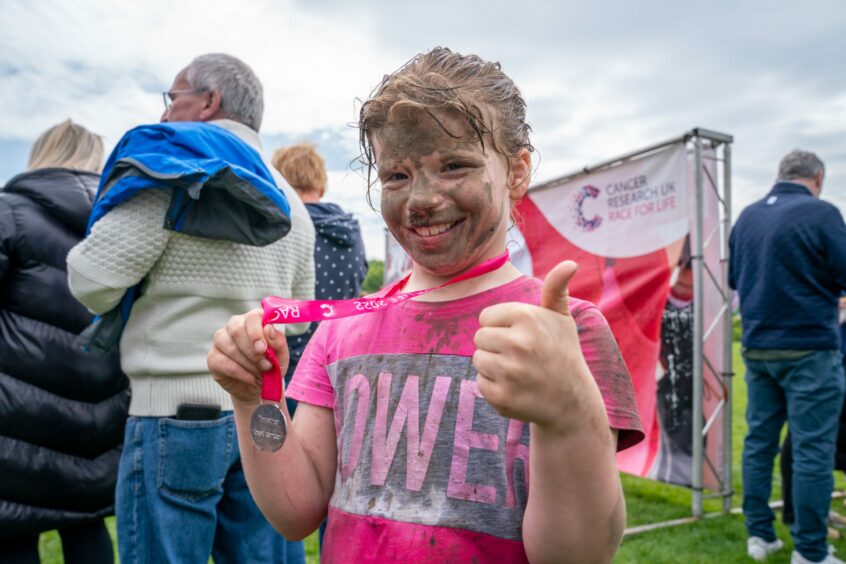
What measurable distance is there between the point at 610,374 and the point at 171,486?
1519 mm

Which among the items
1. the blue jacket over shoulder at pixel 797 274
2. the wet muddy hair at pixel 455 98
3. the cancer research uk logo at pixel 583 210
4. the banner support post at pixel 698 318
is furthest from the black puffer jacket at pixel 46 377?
the cancer research uk logo at pixel 583 210

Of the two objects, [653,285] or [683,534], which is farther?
[653,285]

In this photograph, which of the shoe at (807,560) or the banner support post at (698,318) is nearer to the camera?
the shoe at (807,560)

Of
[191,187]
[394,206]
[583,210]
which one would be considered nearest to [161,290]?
[191,187]

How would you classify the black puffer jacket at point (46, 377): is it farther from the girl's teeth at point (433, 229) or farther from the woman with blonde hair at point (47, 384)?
the girl's teeth at point (433, 229)

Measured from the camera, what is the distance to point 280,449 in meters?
1.25

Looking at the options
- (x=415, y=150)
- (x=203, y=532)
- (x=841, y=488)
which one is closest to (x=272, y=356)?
(x=415, y=150)

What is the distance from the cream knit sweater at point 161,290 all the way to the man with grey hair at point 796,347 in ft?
10.6

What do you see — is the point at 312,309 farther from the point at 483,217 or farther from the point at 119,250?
the point at 119,250

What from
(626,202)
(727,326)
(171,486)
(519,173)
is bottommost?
(171,486)

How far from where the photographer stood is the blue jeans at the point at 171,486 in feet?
6.46

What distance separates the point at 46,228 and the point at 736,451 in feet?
25.3

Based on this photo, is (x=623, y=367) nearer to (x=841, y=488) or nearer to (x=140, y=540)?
(x=140, y=540)

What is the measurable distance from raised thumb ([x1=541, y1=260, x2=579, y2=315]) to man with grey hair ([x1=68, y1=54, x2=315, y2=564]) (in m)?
1.52
